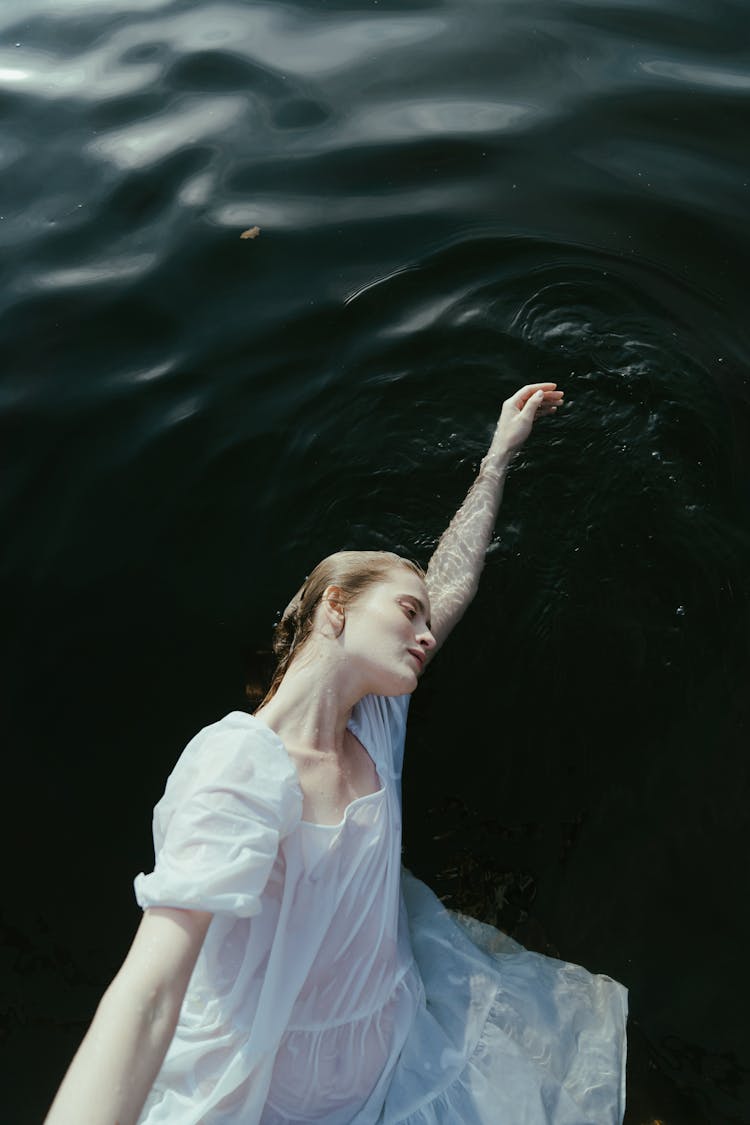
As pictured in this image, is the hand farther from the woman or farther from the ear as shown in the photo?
the ear

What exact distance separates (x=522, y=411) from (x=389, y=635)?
4.82 feet

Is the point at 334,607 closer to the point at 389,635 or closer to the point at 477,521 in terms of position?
the point at 389,635

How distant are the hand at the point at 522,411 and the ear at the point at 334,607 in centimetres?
124

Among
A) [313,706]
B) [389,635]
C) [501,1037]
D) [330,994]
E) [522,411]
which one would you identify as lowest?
[501,1037]

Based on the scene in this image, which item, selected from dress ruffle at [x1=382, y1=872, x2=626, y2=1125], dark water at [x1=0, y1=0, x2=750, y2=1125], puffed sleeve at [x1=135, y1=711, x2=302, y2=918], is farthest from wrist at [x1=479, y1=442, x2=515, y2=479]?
puffed sleeve at [x1=135, y1=711, x2=302, y2=918]

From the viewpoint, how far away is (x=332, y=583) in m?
3.58

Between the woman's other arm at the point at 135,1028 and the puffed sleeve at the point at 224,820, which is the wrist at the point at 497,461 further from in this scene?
the woman's other arm at the point at 135,1028

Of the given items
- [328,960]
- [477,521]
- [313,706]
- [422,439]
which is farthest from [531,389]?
[328,960]

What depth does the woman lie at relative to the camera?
101 inches

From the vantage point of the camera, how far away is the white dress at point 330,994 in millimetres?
2750

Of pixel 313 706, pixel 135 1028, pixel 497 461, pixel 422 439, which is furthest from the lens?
pixel 422 439

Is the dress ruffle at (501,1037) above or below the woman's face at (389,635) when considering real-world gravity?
below

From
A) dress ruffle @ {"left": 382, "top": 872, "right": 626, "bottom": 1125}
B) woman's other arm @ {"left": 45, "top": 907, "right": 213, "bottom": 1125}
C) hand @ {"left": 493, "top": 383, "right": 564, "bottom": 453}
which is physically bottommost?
dress ruffle @ {"left": 382, "top": 872, "right": 626, "bottom": 1125}

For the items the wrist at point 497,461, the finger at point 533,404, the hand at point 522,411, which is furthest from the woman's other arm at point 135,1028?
the finger at point 533,404
